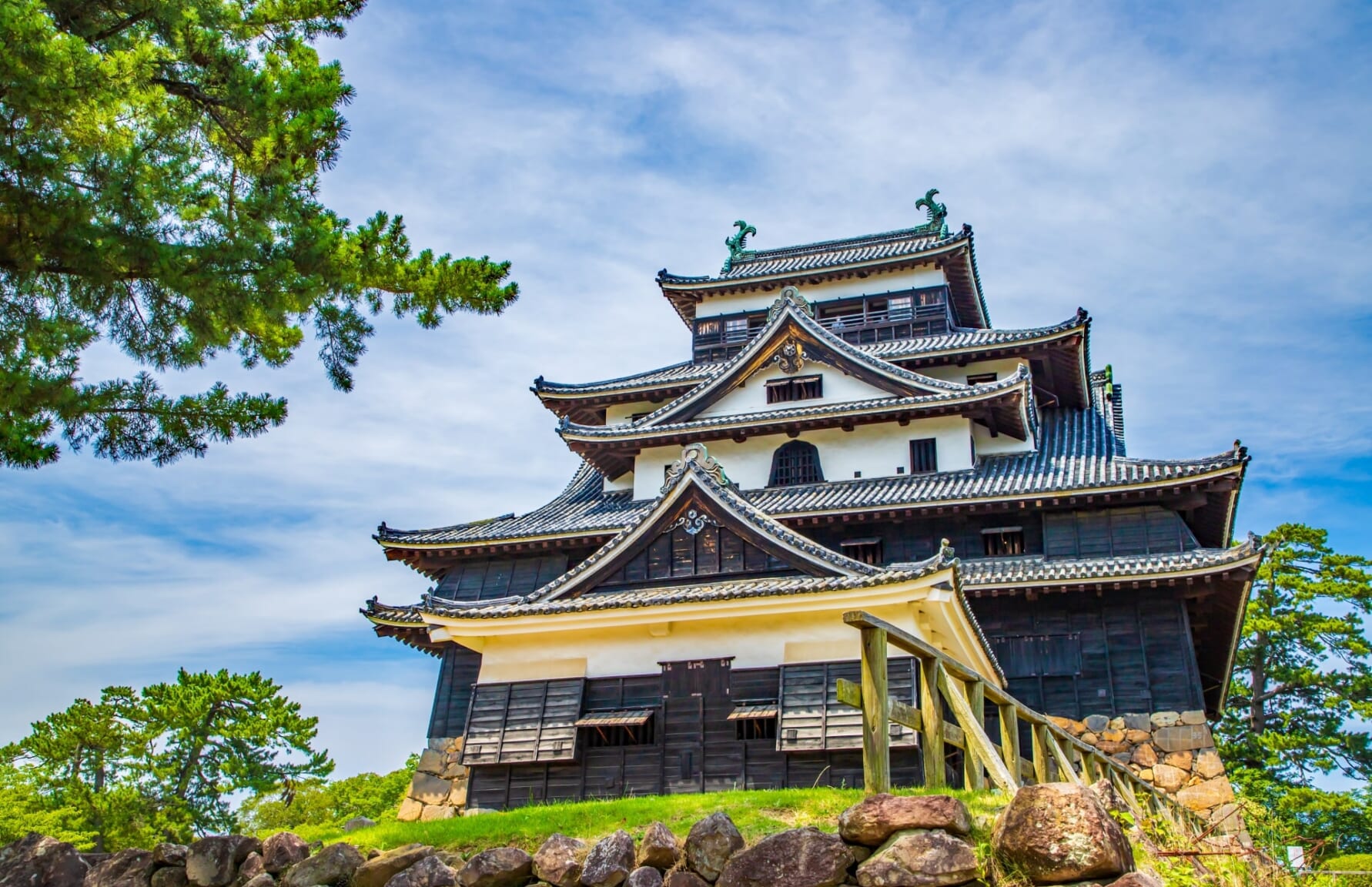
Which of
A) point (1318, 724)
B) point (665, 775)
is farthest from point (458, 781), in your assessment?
point (1318, 724)

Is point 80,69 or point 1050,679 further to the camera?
point 1050,679

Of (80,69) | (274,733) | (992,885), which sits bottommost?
Answer: (992,885)

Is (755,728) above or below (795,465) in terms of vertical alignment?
below

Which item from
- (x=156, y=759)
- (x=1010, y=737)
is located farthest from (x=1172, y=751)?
(x=156, y=759)

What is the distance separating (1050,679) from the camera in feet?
66.5

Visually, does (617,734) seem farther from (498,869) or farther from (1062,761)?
(498,869)

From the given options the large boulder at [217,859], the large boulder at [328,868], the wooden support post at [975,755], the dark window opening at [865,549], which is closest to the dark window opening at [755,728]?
the wooden support post at [975,755]

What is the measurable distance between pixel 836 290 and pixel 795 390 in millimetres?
6555

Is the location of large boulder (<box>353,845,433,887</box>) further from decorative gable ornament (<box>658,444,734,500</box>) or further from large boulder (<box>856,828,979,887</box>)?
decorative gable ornament (<box>658,444,734,500</box>)

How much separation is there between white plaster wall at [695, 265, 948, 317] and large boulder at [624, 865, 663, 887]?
985 inches

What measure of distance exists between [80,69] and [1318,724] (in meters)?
37.9

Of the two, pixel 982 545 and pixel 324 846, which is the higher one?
pixel 982 545

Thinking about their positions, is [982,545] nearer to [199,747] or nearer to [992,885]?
[992,885]

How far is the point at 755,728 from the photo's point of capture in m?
15.6
